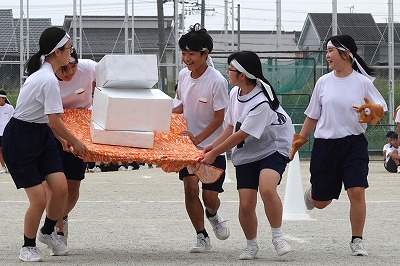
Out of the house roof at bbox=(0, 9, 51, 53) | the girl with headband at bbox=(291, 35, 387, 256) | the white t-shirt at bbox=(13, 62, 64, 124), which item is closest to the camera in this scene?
the white t-shirt at bbox=(13, 62, 64, 124)

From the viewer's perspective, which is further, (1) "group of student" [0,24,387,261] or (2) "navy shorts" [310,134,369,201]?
(2) "navy shorts" [310,134,369,201]

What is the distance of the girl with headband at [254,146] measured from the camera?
27.9ft

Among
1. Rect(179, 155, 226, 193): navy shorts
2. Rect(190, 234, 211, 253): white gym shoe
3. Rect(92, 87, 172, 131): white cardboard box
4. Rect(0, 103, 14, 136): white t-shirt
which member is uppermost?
Rect(92, 87, 172, 131): white cardboard box

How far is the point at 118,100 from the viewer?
27.8ft

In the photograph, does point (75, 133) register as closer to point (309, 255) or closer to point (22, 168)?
point (22, 168)

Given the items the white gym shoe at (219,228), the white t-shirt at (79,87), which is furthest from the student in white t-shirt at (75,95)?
the white gym shoe at (219,228)

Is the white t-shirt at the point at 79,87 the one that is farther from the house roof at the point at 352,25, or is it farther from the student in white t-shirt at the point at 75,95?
the house roof at the point at 352,25

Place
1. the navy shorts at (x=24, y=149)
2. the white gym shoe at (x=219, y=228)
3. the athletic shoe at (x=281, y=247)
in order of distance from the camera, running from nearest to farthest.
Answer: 1. the navy shorts at (x=24, y=149)
2. the athletic shoe at (x=281, y=247)
3. the white gym shoe at (x=219, y=228)

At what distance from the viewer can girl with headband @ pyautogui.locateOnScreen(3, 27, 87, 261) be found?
8164 mm

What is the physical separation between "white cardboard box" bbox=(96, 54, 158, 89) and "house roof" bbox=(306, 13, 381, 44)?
4071 cm

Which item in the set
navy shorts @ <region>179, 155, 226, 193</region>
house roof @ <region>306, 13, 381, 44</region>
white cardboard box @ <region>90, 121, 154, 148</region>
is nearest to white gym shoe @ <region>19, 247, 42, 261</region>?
white cardboard box @ <region>90, 121, 154, 148</region>

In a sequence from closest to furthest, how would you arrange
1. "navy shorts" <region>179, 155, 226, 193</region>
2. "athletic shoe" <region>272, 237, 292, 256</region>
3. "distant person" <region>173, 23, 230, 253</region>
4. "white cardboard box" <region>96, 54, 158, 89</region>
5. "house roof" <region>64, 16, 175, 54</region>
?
"athletic shoe" <region>272, 237, 292, 256</region> < "white cardboard box" <region>96, 54, 158, 89</region> < "distant person" <region>173, 23, 230, 253</region> < "navy shorts" <region>179, 155, 226, 193</region> < "house roof" <region>64, 16, 175, 54</region>

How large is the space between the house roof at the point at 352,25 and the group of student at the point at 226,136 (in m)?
40.1

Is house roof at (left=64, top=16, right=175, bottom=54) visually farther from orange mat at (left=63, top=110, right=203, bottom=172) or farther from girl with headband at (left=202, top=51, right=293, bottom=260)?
girl with headband at (left=202, top=51, right=293, bottom=260)
